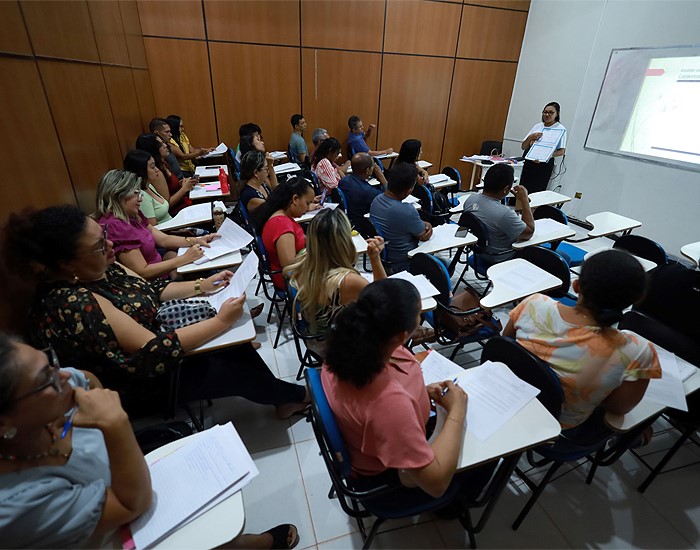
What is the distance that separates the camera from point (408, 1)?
5.92 m

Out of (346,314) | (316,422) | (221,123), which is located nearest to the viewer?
(346,314)

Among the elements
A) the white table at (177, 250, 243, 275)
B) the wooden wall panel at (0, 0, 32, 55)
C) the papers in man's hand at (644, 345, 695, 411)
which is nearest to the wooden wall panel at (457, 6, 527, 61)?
the white table at (177, 250, 243, 275)

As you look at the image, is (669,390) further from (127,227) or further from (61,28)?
(61,28)

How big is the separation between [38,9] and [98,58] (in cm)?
118

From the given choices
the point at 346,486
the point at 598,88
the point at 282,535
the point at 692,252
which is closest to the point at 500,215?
the point at 692,252

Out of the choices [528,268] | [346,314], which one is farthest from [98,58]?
[528,268]

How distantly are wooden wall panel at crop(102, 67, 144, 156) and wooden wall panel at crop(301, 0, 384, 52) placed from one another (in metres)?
2.95

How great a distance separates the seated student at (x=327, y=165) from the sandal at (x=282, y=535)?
3.52 metres

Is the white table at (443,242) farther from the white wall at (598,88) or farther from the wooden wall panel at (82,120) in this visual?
the white wall at (598,88)

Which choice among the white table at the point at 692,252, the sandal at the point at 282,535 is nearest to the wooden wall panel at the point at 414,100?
the white table at the point at 692,252

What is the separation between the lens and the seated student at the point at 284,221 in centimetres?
245

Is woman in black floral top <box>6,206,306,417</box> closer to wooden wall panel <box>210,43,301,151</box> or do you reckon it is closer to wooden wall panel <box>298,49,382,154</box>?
wooden wall panel <box>210,43,301,151</box>

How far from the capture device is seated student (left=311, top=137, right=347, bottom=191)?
14.4 feet

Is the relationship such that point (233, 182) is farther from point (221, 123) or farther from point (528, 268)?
point (528, 268)
